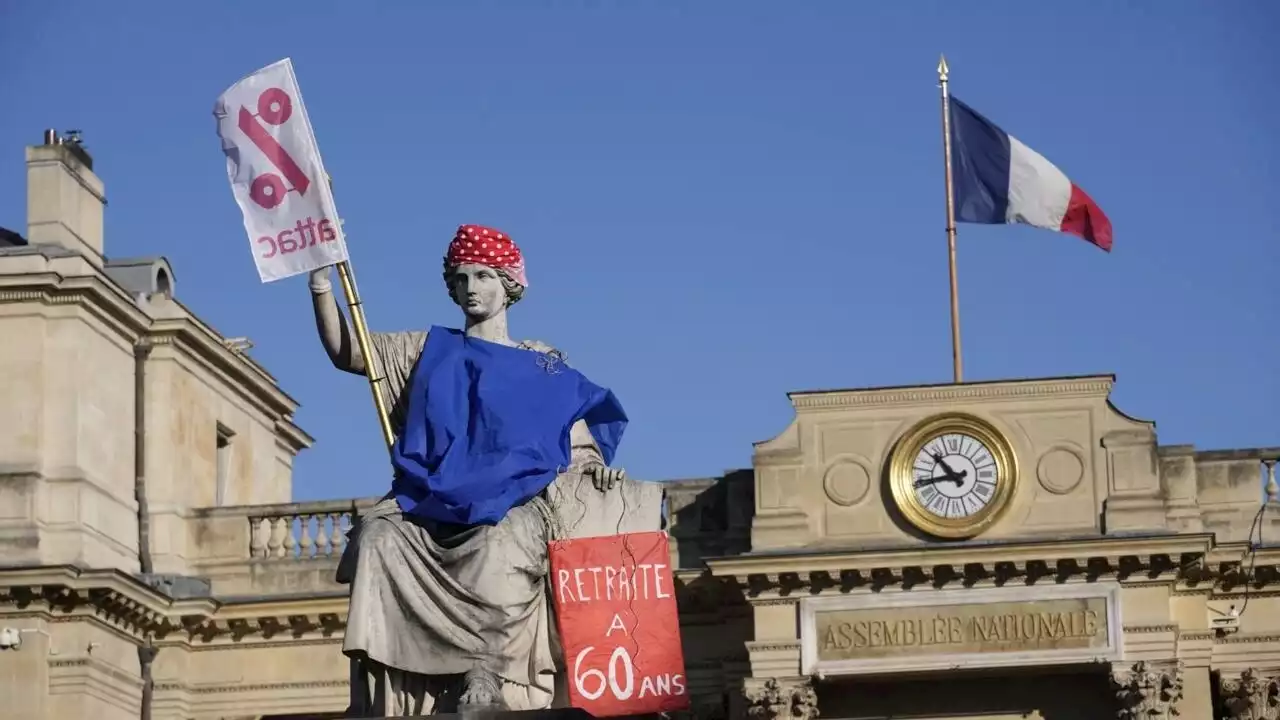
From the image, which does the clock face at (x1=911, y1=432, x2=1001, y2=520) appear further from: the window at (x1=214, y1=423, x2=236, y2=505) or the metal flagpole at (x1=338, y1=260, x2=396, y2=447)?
the metal flagpole at (x1=338, y1=260, x2=396, y2=447)

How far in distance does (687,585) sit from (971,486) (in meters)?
3.93

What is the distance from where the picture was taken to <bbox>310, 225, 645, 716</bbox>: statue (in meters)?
13.2

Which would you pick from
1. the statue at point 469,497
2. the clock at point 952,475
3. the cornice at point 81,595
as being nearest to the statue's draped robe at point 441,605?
the statue at point 469,497

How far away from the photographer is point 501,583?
1331 centimetres

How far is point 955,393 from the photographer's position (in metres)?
43.0

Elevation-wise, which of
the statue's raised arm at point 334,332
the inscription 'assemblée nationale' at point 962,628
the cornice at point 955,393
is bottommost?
the statue's raised arm at point 334,332

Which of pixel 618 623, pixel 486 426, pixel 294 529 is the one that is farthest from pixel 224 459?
pixel 618 623

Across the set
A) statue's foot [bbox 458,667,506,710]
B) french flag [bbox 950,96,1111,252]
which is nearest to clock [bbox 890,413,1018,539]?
french flag [bbox 950,96,1111,252]

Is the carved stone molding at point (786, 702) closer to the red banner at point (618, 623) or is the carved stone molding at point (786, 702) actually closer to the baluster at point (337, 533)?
the baluster at point (337, 533)

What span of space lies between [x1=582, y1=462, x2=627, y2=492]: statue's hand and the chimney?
29631 mm

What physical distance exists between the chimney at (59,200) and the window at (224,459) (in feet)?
15.2

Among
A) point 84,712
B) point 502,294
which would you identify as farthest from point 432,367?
point 84,712

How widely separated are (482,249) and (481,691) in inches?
78.8

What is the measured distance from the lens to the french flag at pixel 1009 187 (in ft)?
147
